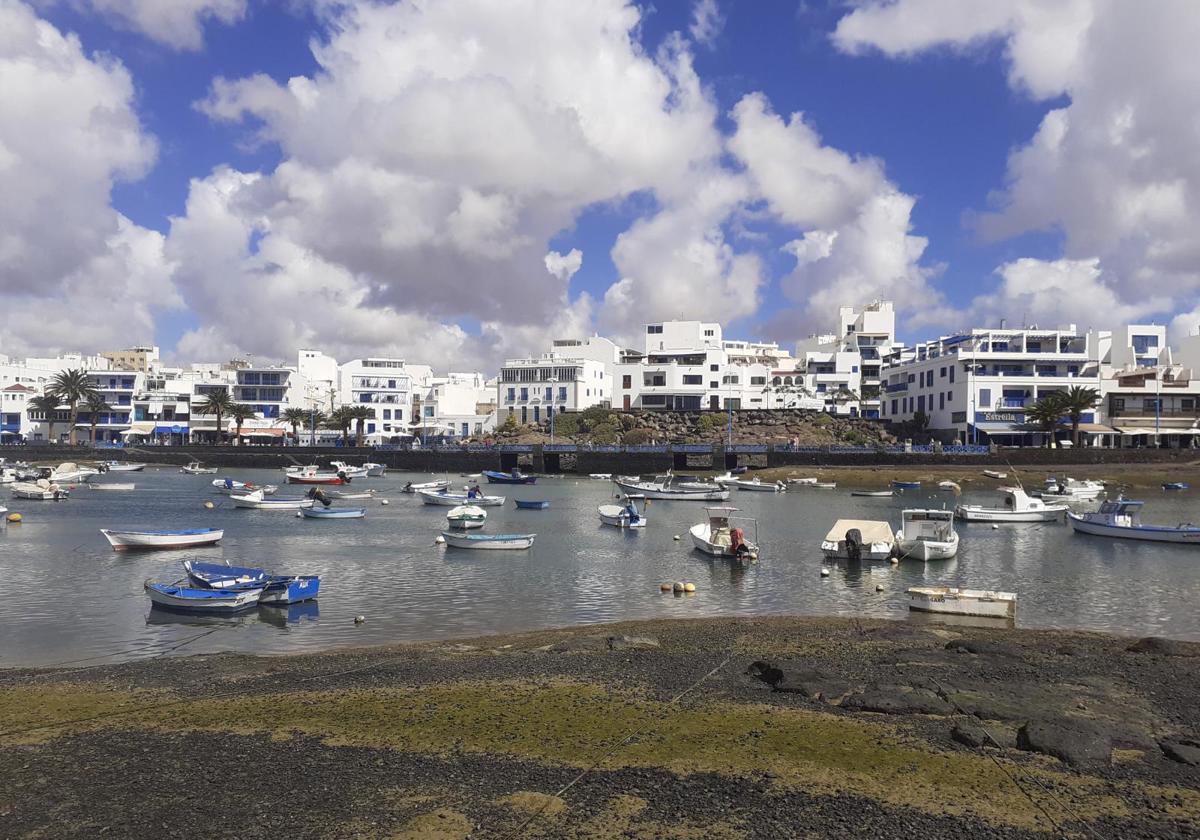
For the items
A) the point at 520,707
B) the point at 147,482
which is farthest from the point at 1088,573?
the point at 147,482

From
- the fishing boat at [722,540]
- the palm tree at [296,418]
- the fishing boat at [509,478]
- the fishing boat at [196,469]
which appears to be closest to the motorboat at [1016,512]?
the fishing boat at [722,540]

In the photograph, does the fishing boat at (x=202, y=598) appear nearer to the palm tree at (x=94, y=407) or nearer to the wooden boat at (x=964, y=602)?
the wooden boat at (x=964, y=602)

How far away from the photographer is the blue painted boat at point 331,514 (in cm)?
6544

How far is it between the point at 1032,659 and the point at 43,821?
2074cm

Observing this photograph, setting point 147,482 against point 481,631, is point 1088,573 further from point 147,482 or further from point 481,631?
point 147,482

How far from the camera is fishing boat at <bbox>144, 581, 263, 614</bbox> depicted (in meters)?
30.1

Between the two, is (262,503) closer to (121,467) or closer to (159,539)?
(159,539)

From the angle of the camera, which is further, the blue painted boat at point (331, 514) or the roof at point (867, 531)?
the blue painted boat at point (331, 514)

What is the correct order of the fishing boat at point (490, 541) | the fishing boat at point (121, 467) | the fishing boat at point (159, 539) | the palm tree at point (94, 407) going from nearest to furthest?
the fishing boat at point (159, 539) → the fishing boat at point (490, 541) → the fishing boat at point (121, 467) → the palm tree at point (94, 407)

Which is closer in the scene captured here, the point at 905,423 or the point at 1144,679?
the point at 1144,679

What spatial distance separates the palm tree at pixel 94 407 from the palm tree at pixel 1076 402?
13932cm

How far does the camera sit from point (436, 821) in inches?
492

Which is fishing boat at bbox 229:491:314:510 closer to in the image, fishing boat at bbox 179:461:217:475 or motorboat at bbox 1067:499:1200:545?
motorboat at bbox 1067:499:1200:545

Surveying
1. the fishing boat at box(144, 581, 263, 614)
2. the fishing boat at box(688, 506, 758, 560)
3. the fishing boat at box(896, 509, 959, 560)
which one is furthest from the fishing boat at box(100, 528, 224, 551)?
the fishing boat at box(896, 509, 959, 560)
